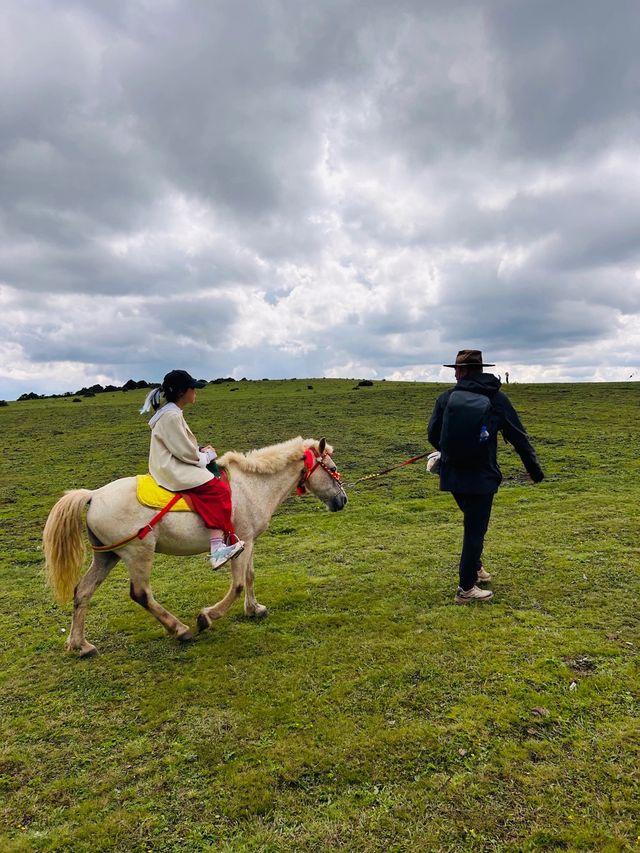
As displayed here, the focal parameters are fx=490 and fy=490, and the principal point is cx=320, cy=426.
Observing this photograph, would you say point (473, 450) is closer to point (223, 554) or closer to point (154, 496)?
point (223, 554)

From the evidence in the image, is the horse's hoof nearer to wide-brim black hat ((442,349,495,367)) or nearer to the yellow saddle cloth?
the yellow saddle cloth

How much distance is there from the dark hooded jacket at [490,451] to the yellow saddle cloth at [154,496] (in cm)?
309

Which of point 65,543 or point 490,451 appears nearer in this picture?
point 65,543

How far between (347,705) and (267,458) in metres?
3.09

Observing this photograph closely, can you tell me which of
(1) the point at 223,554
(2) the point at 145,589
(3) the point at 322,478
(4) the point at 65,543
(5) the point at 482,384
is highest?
(5) the point at 482,384

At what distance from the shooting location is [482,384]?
18.9ft

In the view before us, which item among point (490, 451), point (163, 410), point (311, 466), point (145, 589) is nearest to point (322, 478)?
point (311, 466)

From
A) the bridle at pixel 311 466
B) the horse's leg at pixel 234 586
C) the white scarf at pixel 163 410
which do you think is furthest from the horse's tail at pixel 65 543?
the bridle at pixel 311 466

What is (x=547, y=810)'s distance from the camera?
294 cm

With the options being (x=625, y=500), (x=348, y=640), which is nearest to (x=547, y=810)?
(x=348, y=640)

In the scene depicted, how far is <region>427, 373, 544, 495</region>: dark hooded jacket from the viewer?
5723 millimetres

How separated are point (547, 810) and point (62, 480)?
16264 millimetres

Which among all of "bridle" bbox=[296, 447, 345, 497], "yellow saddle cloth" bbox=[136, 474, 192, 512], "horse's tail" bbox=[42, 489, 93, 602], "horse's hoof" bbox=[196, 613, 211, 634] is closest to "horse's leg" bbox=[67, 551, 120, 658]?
"horse's tail" bbox=[42, 489, 93, 602]

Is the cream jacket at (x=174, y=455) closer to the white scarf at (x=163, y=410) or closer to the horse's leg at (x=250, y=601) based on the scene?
the white scarf at (x=163, y=410)
